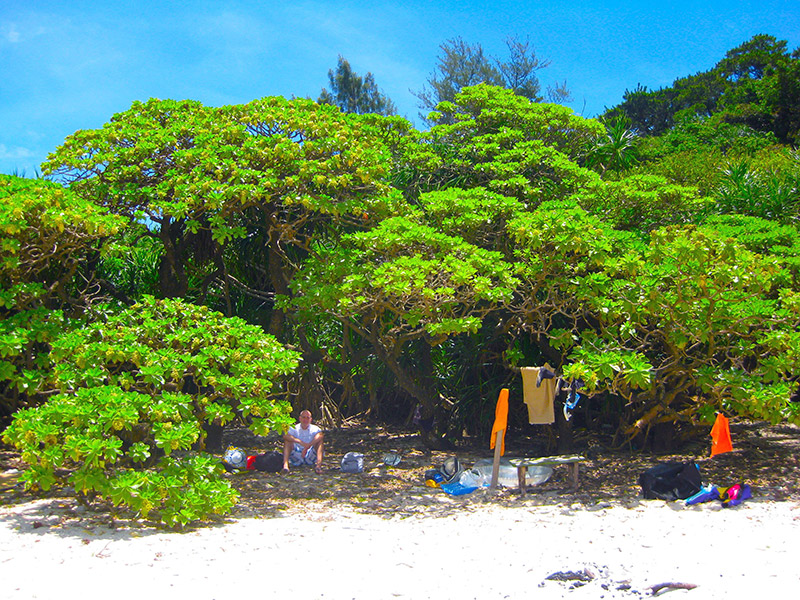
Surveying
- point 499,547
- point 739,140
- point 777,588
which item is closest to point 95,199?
point 499,547

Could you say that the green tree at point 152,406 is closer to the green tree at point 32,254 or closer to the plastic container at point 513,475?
the green tree at point 32,254

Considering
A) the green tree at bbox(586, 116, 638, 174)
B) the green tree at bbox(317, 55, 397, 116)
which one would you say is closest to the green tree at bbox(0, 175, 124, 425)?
the green tree at bbox(586, 116, 638, 174)

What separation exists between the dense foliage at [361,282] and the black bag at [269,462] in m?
0.82

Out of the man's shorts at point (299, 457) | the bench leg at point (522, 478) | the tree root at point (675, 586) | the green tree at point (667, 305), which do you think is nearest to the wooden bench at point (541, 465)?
the bench leg at point (522, 478)

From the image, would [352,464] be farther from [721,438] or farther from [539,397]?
[721,438]

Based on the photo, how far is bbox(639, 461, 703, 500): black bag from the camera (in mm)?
6562

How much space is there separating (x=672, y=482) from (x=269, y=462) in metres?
4.34

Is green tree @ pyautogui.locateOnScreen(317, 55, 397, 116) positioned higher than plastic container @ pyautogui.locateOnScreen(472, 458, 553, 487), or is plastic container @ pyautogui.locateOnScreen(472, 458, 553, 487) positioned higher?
green tree @ pyautogui.locateOnScreen(317, 55, 397, 116)

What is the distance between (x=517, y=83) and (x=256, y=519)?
26.6m

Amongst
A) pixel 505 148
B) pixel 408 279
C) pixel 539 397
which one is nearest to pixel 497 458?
pixel 539 397

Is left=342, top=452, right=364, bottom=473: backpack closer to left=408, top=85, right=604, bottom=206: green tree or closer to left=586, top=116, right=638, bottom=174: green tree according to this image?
left=408, top=85, right=604, bottom=206: green tree

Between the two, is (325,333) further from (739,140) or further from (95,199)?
(739,140)

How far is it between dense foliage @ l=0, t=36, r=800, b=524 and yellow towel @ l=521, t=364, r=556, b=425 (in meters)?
0.40

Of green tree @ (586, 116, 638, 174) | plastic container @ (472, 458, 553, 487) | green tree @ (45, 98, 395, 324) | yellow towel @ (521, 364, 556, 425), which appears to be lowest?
plastic container @ (472, 458, 553, 487)
